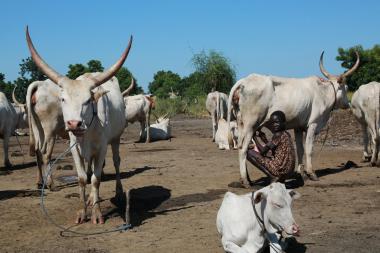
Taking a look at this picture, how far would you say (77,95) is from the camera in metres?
6.50

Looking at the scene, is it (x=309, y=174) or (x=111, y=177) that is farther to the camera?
(x=111, y=177)

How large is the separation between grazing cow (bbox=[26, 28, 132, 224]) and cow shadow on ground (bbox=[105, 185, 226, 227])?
2.02 feet

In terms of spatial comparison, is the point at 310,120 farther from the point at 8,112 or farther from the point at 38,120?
the point at 8,112

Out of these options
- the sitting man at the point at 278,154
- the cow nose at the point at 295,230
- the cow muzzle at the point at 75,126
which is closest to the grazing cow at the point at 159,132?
the sitting man at the point at 278,154

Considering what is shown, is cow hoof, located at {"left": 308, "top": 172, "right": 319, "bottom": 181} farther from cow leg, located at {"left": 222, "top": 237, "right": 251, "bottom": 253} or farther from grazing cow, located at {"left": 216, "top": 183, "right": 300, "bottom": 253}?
cow leg, located at {"left": 222, "top": 237, "right": 251, "bottom": 253}

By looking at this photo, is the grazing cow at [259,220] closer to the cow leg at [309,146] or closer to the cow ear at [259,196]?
the cow ear at [259,196]

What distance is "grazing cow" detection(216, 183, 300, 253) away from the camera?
4828mm

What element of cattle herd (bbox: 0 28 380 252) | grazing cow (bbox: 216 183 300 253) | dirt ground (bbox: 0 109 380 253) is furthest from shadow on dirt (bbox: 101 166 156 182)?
grazing cow (bbox: 216 183 300 253)

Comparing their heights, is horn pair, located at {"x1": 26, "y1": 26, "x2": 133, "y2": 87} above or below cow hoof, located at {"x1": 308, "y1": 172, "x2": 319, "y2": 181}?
above

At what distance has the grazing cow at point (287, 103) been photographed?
9.27 metres

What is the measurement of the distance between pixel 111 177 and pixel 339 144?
7.87m

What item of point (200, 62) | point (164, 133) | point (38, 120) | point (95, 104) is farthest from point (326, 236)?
point (200, 62)

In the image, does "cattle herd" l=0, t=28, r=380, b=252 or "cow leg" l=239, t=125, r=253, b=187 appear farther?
"cow leg" l=239, t=125, r=253, b=187

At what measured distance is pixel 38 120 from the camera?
9.73 metres
